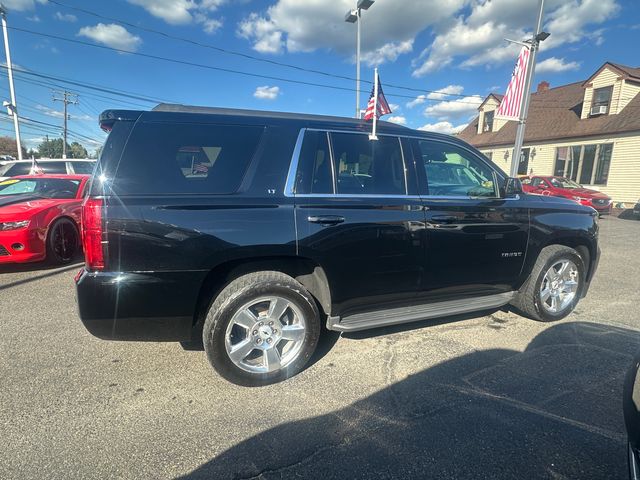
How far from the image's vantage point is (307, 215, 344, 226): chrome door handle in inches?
108

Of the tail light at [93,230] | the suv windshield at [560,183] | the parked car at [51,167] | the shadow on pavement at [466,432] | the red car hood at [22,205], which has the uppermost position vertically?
the suv windshield at [560,183]

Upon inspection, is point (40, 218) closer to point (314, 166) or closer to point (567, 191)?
point (314, 166)

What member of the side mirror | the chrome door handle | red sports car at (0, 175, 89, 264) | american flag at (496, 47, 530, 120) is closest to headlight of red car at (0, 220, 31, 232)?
red sports car at (0, 175, 89, 264)

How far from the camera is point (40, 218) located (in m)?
5.36

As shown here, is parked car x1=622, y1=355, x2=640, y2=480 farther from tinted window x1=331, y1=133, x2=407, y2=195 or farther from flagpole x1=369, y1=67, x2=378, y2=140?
flagpole x1=369, y1=67, x2=378, y2=140

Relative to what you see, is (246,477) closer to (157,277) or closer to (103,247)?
(157,277)

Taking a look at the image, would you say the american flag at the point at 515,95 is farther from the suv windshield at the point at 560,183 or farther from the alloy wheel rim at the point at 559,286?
the suv windshield at the point at 560,183

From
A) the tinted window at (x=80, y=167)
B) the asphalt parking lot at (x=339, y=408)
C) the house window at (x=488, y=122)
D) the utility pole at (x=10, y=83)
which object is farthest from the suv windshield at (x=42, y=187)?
the house window at (x=488, y=122)

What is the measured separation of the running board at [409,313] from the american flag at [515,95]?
263 inches

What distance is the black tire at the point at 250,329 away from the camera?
261 cm

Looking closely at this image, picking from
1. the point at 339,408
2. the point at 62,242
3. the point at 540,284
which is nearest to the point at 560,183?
the point at 540,284

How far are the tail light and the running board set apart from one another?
172cm

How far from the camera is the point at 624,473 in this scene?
6.49 ft

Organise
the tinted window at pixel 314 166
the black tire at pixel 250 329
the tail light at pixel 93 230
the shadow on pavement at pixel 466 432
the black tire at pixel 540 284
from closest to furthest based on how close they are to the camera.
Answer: the shadow on pavement at pixel 466 432, the tail light at pixel 93 230, the black tire at pixel 250 329, the tinted window at pixel 314 166, the black tire at pixel 540 284
